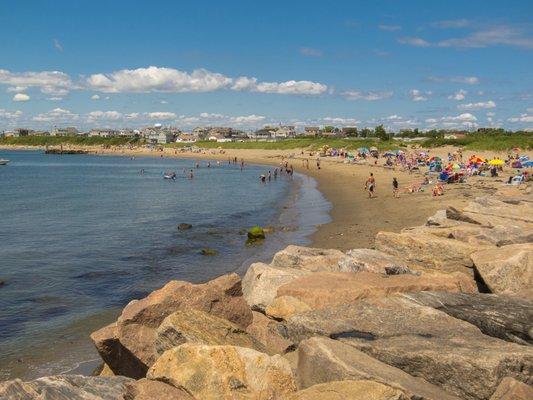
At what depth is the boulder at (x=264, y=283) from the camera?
450 inches

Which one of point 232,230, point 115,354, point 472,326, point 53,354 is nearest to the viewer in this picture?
point 472,326

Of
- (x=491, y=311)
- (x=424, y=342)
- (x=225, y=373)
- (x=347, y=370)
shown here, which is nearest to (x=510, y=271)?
(x=491, y=311)

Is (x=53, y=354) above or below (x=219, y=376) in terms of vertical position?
below

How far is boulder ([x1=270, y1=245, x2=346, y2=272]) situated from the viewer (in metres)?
14.0

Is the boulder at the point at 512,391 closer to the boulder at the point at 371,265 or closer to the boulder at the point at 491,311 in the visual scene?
the boulder at the point at 491,311

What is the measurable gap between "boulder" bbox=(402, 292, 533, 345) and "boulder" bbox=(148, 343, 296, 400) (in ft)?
12.4

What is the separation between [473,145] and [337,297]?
9543cm

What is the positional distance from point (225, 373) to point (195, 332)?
5.27 ft

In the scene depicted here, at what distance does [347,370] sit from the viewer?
253 inches

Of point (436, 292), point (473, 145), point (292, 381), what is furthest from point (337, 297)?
point (473, 145)

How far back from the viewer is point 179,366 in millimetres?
6891

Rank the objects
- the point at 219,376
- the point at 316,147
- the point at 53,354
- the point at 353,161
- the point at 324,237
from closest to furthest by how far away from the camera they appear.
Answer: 1. the point at 219,376
2. the point at 53,354
3. the point at 324,237
4. the point at 353,161
5. the point at 316,147

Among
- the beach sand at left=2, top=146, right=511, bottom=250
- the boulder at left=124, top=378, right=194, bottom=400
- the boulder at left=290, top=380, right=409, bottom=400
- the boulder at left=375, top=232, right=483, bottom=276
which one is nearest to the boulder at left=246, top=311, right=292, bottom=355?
the boulder at left=124, top=378, right=194, bottom=400

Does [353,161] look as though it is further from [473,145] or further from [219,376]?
[219,376]
